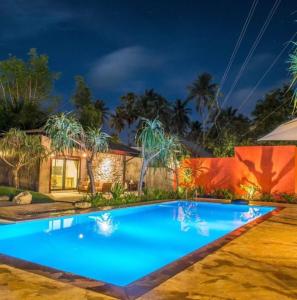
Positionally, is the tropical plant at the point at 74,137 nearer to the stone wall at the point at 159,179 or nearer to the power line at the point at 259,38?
the stone wall at the point at 159,179

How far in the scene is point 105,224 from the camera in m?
9.42

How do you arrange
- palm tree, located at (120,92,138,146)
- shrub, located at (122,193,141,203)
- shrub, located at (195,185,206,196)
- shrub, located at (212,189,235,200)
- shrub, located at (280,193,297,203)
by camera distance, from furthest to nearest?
palm tree, located at (120,92,138,146), shrub, located at (195,185,206,196), shrub, located at (212,189,235,200), shrub, located at (280,193,297,203), shrub, located at (122,193,141,203)

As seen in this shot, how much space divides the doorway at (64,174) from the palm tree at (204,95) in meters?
29.5

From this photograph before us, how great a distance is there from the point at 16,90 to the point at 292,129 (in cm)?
2757

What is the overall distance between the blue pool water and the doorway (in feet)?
21.6

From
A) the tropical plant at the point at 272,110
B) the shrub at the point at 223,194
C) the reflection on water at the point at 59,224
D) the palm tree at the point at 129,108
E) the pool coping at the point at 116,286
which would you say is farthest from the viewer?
the palm tree at the point at 129,108

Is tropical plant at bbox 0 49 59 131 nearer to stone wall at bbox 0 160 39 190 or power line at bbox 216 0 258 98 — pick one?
stone wall at bbox 0 160 39 190

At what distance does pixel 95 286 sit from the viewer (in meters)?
3.78

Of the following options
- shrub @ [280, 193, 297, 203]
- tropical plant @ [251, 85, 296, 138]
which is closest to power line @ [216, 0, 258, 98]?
tropical plant @ [251, 85, 296, 138]

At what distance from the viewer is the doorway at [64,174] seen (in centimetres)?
1720

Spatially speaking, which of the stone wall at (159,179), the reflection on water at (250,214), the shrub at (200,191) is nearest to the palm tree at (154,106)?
the stone wall at (159,179)

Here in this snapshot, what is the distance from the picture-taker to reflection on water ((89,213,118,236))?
27.7 ft

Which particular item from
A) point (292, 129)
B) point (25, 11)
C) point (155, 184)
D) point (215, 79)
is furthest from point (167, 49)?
point (215, 79)

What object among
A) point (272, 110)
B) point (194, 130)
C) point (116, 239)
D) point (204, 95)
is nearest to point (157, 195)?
point (116, 239)
